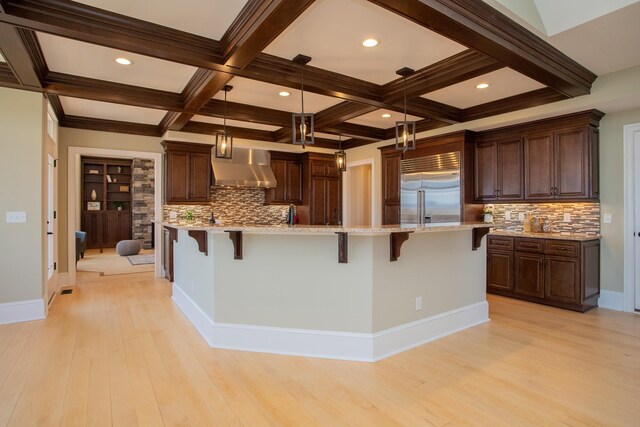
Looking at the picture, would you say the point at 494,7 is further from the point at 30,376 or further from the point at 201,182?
the point at 201,182

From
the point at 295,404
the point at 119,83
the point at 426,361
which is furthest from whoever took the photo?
the point at 119,83

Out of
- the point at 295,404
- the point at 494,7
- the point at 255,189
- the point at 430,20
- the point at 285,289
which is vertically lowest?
the point at 295,404

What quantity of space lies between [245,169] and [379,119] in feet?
8.33

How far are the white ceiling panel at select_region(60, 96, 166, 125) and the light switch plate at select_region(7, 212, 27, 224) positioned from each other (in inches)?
68.0

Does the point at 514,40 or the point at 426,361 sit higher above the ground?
the point at 514,40

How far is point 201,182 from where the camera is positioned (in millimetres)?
6230

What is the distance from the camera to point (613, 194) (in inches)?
170

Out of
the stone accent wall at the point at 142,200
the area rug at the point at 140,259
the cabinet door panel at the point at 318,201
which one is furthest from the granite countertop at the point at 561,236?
the stone accent wall at the point at 142,200

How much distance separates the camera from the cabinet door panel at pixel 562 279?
4156 millimetres

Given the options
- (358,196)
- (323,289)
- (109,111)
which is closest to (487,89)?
(323,289)

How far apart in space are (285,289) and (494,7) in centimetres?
270

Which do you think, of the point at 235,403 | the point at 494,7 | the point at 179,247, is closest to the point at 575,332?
the point at 494,7

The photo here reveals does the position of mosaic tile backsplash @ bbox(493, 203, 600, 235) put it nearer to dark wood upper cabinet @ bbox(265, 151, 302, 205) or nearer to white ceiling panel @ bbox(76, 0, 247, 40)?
white ceiling panel @ bbox(76, 0, 247, 40)

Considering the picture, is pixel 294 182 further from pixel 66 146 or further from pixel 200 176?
pixel 66 146
